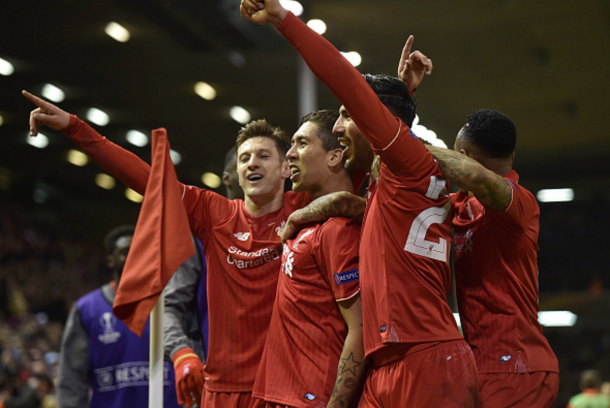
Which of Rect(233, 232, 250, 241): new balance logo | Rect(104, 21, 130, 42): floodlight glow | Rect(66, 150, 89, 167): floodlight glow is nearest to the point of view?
Rect(233, 232, 250, 241): new balance logo

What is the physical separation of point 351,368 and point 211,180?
1593 cm

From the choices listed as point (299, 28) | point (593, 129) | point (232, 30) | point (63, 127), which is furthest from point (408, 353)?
point (593, 129)

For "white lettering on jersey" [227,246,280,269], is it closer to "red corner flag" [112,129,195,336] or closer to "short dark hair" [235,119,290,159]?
"short dark hair" [235,119,290,159]

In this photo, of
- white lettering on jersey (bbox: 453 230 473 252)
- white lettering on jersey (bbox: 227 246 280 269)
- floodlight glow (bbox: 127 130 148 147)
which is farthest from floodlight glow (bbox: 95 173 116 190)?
white lettering on jersey (bbox: 453 230 473 252)

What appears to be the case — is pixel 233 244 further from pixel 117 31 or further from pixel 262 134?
pixel 117 31

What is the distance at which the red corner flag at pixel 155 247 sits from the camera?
2.22 meters

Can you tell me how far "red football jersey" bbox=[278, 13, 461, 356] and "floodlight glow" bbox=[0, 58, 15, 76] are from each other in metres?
10.6

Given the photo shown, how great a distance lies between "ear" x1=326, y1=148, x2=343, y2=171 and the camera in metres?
3.14

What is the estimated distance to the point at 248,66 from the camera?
35.8 feet

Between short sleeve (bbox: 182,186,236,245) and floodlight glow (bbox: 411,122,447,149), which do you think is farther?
floodlight glow (bbox: 411,122,447,149)

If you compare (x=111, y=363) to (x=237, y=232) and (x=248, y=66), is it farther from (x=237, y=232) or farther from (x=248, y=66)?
(x=248, y=66)

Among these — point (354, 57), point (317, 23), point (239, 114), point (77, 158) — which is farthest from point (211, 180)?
point (317, 23)

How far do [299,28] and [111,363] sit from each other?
3.14 metres

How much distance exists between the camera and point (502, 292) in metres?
2.70
